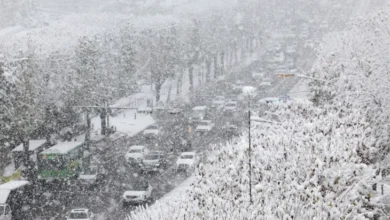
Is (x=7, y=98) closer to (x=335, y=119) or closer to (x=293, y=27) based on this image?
(x=335, y=119)

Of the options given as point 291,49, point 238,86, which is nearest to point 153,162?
point 238,86

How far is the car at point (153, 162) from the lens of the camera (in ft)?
129

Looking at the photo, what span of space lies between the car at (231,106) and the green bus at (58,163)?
980 inches

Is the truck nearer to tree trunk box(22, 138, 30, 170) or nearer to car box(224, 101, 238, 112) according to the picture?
tree trunk box(22, 138, 30, 170)

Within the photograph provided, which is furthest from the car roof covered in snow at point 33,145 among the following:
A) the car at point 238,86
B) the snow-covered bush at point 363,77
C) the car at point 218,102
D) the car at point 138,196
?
the car at point 238,86

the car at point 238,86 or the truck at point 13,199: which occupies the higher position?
the car at point 238,86

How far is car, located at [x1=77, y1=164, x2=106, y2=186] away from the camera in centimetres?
3632

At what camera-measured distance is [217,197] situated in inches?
550

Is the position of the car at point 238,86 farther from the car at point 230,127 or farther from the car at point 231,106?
the car at point 230,127

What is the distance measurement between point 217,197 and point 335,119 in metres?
8.22

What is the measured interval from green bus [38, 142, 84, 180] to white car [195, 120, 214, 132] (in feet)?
54.0

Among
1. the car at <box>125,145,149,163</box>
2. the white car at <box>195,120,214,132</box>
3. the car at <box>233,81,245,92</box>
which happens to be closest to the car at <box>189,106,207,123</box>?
the white car at <box>195,120,214,132</box>

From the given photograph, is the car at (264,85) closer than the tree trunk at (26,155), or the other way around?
the tree trunk at (26,155)

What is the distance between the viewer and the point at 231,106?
198 ft
